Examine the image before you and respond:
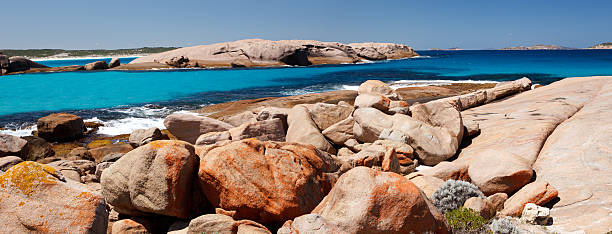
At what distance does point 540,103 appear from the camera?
50.9 ft

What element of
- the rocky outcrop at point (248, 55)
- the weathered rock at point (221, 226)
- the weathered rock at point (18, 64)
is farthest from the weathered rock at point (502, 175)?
the weathered rock at point (18, 64)

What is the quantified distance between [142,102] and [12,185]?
110ft

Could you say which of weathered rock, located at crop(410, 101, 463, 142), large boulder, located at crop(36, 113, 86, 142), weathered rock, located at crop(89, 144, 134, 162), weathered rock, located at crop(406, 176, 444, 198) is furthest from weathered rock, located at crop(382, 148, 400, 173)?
large boulder, located at crop(36, 113, 86, 142)

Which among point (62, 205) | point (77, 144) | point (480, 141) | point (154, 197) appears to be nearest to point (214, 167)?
point (154, 197)

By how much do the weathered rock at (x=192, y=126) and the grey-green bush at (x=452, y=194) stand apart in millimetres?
9786

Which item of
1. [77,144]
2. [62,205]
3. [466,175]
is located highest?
[62,205]

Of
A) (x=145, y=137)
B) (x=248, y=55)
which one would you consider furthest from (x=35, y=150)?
(x=248, y=55)

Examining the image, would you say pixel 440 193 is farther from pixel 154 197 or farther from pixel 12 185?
pixel 12 185

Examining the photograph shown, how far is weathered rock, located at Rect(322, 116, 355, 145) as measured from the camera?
13.1 m

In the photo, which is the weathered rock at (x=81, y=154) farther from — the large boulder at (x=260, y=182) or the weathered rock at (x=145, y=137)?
the large boulder at (x=260, y=182)

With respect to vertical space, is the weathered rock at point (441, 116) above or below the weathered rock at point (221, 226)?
above

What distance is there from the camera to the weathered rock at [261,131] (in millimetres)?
13195

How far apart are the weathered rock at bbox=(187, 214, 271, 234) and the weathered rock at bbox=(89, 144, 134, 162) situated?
12569mm

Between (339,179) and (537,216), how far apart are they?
4.27 metres
